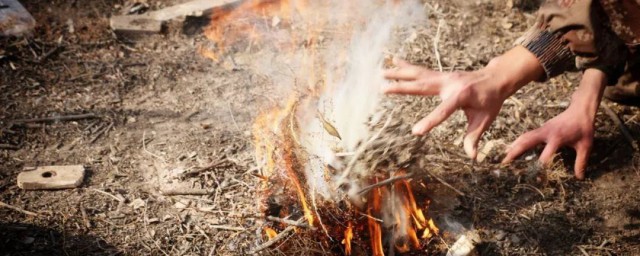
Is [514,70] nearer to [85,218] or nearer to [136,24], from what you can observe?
[85,218]

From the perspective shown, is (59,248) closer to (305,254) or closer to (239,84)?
(305,254)

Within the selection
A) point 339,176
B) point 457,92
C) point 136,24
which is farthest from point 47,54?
point 457,92

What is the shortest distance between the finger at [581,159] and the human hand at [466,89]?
89 cm

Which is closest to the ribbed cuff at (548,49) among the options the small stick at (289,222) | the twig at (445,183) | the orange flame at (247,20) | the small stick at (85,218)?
the twig at (445,183)

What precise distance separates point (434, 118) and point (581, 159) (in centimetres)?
154

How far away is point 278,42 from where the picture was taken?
476cm

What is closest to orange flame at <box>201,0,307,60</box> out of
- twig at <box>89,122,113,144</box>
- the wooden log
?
the wooden log

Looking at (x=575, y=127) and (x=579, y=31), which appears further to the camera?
(x=575, y=127)

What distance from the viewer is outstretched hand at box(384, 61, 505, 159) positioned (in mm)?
2523

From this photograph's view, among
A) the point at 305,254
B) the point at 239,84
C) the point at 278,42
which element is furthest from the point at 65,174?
the point at 278,42

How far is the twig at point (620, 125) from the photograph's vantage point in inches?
145

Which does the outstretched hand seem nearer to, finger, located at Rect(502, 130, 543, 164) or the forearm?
the forearm

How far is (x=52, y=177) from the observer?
3316 millimetres

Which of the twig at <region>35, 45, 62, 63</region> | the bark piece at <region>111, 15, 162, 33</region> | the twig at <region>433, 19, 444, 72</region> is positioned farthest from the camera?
the bark piece at <region>111, 15, 162, 33</region>
